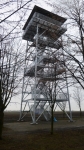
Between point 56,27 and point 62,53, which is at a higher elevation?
point 56,27

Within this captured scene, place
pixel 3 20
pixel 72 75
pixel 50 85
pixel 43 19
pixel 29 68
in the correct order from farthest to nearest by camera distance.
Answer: pixel 29 68
pixel 43 19
pixel 50 85
pixel 72 75
pixel 3 20

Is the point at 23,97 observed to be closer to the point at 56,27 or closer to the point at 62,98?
the point at 62,98

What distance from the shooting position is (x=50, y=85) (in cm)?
1137

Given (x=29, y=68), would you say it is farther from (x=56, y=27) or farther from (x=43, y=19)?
(x=56, y=27)

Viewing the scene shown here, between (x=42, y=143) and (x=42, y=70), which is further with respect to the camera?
(x=42, y=70)

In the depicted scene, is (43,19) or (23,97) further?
(23,97)

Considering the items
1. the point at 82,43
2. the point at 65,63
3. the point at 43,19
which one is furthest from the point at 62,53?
the point at 43,19

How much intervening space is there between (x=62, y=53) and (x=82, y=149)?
188 inches

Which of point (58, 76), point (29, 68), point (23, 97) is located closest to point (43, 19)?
point (29, 68)

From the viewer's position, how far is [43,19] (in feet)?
55.3

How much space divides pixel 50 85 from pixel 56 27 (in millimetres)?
4561

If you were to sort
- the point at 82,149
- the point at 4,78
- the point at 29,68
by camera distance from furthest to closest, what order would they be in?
1. the point at 29,68
2. the point at 4,78
3. the point at 82,149

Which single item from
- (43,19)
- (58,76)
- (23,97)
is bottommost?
(23,97)

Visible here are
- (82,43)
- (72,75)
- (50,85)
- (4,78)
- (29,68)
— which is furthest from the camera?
(29,68)
